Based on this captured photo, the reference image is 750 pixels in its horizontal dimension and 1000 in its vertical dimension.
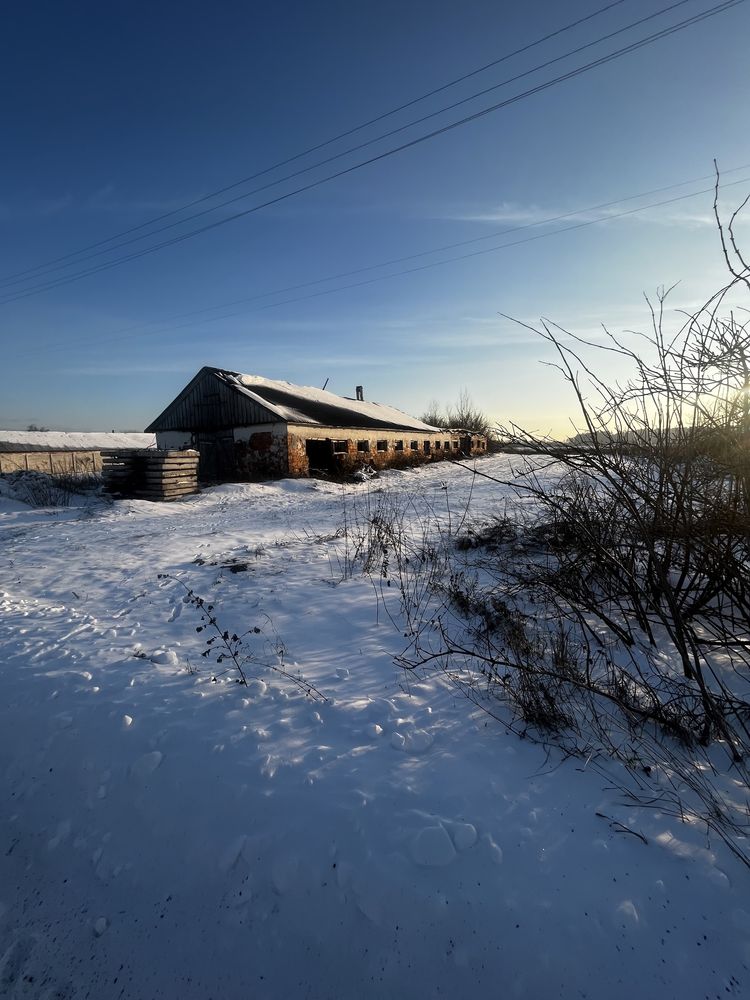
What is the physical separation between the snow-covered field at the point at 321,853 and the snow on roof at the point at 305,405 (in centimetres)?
1579

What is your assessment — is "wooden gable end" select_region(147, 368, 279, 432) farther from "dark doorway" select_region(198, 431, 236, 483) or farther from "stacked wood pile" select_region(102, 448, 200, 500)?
"stacked wood pile" select_region(102, 448, 200, 500)

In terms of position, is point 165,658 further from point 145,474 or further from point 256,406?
point 256,406

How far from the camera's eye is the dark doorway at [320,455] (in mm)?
20578

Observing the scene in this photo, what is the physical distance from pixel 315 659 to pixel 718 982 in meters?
2.69

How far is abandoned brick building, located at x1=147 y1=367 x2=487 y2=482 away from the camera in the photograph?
729 inches

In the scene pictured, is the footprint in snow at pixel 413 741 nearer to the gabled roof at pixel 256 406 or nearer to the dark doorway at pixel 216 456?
the gabled roof at pixel 256 406

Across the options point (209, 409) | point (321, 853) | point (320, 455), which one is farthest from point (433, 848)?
point (209, 409)

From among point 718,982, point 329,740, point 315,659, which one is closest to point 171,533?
point 315,659

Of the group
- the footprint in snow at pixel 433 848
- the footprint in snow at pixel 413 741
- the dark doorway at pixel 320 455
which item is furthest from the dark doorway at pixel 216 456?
the footprint in snow at pixel 433 848

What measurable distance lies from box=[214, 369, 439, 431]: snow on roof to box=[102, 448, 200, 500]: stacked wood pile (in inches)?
211

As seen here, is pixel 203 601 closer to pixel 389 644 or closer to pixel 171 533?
pixel 389 644

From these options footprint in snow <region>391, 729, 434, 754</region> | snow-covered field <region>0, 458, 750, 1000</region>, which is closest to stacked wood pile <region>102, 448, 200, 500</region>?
snow-covered field <region>0, 458, 750, 1000</region>

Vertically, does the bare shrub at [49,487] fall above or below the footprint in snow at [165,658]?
above

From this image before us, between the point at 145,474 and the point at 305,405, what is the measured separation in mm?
10411
